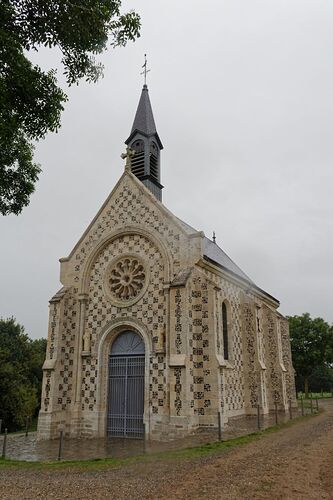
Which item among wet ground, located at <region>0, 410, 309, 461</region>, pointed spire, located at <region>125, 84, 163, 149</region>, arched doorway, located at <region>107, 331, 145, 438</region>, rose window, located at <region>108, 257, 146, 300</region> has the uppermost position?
pointed spire, located at <region>125, 84, 163, 149</region>

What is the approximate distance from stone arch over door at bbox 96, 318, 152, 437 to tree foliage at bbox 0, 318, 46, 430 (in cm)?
1004

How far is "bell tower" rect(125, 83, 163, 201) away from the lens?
22.6 m

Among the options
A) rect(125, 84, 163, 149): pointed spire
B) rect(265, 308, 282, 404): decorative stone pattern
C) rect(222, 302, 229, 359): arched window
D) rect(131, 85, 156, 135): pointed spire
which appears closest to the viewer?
rect(222, 302, 229, 359): arched window

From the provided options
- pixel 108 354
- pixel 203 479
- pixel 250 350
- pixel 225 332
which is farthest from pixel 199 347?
pixel 203 479

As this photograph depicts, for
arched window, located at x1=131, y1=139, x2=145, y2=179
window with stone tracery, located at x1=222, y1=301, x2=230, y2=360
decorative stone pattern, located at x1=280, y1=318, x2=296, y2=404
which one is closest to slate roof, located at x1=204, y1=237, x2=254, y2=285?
window with stone tracery, located at x1=222, y1=301, x2=230, y2=360

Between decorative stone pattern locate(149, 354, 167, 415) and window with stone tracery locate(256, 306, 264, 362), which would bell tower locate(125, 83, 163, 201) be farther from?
decorative stone pattern locate(149, 354, 167, 415)

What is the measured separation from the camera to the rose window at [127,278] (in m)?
18.1

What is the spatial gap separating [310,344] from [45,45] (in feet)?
139

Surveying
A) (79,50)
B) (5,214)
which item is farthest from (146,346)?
(79,50)

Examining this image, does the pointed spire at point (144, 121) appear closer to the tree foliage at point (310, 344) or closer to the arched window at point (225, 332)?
the arched window at point (225, 332)

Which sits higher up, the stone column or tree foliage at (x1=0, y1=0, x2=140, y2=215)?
tree foliage at (x1=0, y1=0, x2=140, y2=215)

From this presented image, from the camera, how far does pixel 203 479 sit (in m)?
8.34

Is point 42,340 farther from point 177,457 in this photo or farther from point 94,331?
point 177,457

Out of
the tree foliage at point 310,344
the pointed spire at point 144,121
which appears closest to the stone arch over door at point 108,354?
the pointed spire at point 144,121
